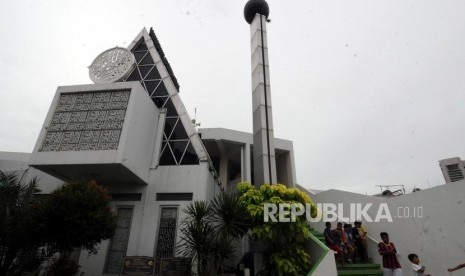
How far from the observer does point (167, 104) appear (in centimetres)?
1266

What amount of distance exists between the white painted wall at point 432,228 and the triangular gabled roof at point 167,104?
263 inches

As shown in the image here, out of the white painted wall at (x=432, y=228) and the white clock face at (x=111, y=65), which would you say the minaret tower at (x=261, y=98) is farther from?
the white clock face at (x=111, y=65)

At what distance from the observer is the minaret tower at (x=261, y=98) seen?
1002 centimetres

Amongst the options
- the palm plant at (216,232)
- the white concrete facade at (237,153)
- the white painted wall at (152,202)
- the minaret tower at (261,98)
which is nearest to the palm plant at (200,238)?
the palm plant at (216,232)

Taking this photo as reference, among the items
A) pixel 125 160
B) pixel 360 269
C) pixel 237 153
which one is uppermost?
pixel 237 153

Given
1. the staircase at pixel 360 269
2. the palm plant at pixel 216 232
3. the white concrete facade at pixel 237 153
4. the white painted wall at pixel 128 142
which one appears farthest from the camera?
the white concrete facade at pixel 237 153

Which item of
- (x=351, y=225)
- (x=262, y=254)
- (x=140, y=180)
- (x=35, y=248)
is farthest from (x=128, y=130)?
(x=351, y=225)

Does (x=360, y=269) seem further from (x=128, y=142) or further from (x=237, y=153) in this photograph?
(x=237, y=153)

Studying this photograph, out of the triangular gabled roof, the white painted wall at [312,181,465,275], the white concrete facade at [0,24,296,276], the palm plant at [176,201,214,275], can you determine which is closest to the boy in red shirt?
the white painted wall at [312,181,465,275]

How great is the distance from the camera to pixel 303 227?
298 inches

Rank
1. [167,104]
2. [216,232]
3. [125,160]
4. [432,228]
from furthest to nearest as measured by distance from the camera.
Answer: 1. [167,104]
2. [125,160]
3. [216,232]
4. [432,228]

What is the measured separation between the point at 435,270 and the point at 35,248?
34.2ft

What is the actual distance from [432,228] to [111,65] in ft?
43.5

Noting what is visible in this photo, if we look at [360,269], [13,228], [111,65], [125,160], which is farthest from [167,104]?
[360,269]
